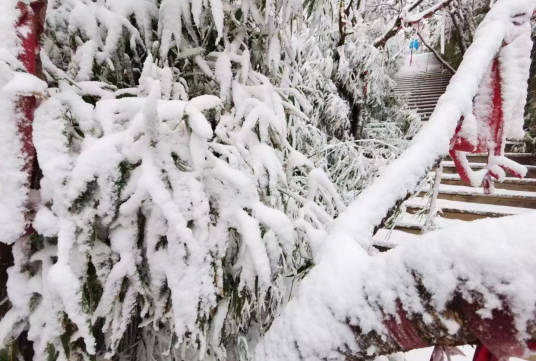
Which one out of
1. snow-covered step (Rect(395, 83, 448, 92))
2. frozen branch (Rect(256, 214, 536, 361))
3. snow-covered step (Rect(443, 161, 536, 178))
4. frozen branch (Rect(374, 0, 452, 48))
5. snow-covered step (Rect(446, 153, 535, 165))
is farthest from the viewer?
snow-covered step (Rect(395, 83, 448, 92))

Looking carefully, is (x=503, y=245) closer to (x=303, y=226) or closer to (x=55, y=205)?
(x=303, y=226)

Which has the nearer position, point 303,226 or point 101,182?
point 101,182

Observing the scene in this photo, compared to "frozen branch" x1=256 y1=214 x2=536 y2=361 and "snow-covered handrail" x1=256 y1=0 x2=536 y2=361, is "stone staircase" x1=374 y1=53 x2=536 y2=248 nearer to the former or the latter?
"snow-covered handrail" x1=256 y1=0 x2=536 y2=361

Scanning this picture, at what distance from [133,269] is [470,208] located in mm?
4272

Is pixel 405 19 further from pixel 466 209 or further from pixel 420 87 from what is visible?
pixel 420 87

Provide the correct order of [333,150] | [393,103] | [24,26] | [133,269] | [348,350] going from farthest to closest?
[393,103] → [333,150] → [133,269] → [24,26] → [348,350]

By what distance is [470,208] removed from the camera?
12.8 feet

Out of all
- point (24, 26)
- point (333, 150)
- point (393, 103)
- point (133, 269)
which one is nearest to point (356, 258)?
point (133, 269)

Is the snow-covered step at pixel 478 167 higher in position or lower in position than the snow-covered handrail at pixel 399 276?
lower

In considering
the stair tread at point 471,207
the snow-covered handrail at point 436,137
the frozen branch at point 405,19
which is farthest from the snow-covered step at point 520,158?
the snow-covered handrail at point 436,137

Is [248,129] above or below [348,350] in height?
above

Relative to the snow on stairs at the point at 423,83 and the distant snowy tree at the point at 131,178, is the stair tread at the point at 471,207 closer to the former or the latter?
the snow on stairs at the point at 423,83

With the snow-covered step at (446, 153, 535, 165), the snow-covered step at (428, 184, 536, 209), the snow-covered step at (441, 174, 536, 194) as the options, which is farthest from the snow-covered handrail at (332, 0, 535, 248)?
the snow-covered step at (446, 153, 535, 165)

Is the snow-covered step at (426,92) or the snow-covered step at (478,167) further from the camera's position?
the snow-covered step at (426,92)
